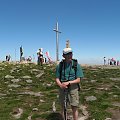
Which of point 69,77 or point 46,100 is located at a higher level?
point 69,77

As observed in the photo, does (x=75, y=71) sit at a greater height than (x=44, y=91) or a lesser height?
greater

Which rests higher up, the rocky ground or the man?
the man

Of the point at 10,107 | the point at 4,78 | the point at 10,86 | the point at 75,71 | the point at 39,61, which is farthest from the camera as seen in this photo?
the point at 39,61

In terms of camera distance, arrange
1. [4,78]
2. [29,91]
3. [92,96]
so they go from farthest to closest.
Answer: [4,78] < [29,91] < [92,96]

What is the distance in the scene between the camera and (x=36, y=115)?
40.8 feet

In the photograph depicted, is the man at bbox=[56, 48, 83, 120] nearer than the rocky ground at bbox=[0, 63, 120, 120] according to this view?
Yes

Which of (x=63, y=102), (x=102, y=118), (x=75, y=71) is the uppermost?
(x=75, y=71)

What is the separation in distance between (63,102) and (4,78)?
12.0 m

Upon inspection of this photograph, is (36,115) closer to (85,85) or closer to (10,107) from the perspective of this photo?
(10,107)

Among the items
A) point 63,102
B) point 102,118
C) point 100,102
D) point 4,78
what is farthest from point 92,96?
point 4,78

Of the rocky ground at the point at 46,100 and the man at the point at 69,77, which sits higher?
the man at the point at 69,77

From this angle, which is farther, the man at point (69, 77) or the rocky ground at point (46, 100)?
the rocky ground at point (46, 100)

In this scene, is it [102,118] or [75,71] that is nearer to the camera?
[75,71]

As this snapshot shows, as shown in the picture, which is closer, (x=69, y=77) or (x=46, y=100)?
(x=69, y=77)
